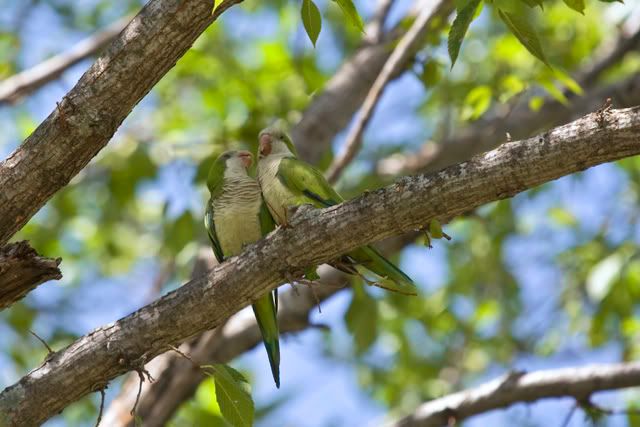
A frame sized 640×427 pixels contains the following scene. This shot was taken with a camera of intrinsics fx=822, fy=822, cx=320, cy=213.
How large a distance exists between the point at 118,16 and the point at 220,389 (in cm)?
659

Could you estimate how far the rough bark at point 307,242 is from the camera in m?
3.09

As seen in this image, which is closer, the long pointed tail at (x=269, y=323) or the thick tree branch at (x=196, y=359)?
the long pointed tail at (x=269, y=323)

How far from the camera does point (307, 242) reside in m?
3.42

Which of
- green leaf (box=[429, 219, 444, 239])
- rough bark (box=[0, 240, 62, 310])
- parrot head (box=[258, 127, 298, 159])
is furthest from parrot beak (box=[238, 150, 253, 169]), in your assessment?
green leaf (box=[429, 219, 444, 239])

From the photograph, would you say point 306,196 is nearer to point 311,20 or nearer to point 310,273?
point 310,273

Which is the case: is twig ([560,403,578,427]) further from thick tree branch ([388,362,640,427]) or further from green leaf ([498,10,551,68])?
green leaf ([498,10,551,68])

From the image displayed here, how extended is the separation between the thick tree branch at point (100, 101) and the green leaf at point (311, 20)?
0.31 m

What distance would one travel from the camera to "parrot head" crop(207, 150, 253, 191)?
17.2 feet

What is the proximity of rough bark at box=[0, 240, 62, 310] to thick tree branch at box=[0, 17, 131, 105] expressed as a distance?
11.3 feet

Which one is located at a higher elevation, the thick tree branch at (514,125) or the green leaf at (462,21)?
the thick tree branch at (514,125)

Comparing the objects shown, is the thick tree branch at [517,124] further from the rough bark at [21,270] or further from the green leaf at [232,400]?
the rough bark at [21,270]

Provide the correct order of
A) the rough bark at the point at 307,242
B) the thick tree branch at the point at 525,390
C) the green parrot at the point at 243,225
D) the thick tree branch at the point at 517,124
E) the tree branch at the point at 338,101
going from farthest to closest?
the thick tree branch at the point at 517,124
the tree branch at the point at 338,101
the thick tree branch at the point at 525,390
the green parrot at the point at 243,225
the rough bark at the point at 307,242

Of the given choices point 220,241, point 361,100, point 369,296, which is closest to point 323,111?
point 361,100

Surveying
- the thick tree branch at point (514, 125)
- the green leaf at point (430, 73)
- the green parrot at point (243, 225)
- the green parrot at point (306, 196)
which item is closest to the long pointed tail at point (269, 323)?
the green parrot at point (243, 225)
